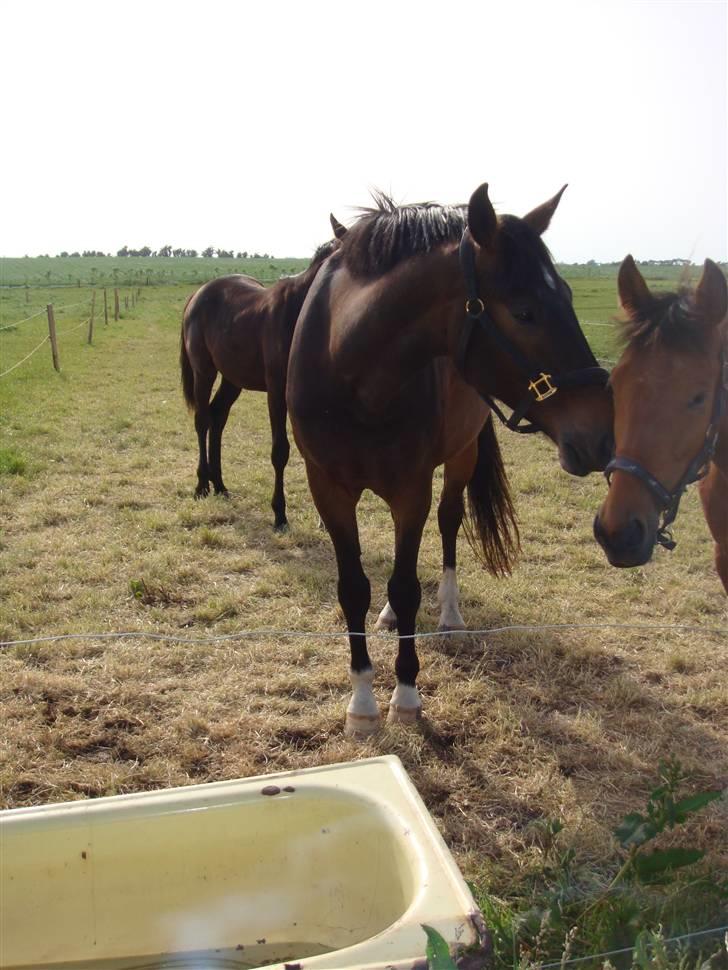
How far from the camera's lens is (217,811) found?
1.81 meters

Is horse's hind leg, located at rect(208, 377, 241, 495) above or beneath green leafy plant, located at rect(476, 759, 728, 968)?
above

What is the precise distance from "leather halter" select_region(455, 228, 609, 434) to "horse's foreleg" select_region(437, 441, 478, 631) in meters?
1.78

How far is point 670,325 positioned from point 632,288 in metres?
0.21

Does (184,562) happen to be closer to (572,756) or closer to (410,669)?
(410,669)

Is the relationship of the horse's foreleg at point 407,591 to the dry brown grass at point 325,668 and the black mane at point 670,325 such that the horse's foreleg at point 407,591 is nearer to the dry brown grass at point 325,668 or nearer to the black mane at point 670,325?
the dry brown grass at point 325,668

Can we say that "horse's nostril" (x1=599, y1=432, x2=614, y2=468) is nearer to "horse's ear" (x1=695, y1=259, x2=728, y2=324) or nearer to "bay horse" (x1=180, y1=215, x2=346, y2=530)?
"horse's ear" (x1=695, y1=259, x2=728, y2=324)

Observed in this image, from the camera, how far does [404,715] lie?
10.4ft

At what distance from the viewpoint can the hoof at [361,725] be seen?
3061 millimetres

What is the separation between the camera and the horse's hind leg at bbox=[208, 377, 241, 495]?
21.1 feet

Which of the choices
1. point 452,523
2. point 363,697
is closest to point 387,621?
point 452,523

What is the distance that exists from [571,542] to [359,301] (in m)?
3.15

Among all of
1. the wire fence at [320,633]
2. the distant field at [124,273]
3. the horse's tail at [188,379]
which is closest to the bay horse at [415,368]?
the wire fence at [320,633]

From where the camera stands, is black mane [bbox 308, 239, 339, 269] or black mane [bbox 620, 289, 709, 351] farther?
black mane [bbox 308, 239, 339, 269]

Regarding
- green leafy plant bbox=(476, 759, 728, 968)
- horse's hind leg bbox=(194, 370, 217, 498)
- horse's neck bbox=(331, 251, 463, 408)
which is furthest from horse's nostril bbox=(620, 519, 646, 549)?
horse's hind leg bbox=(194, 370, 217, 498)
